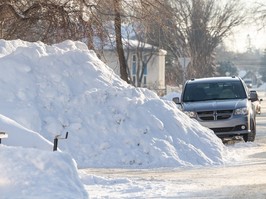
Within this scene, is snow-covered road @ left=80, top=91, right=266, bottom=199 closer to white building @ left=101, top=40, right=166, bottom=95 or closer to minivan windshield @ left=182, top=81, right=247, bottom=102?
minivan windshield @ left=182, top=81, right=247, bottom=102

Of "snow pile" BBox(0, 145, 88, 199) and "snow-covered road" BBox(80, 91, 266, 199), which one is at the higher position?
"snow pile" BBox(0, 145, 88, 199)

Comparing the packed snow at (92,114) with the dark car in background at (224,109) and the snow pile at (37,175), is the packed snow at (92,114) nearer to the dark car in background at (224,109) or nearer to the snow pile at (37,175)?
the dark car in background at (224,109)

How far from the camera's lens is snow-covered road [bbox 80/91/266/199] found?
1128 cm

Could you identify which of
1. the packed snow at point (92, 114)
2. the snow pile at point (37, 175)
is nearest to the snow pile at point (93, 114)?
the packed snow at point (92, 114)

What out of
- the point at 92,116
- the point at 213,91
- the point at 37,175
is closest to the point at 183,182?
the point at 37,175

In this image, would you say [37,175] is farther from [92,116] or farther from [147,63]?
[147,63]

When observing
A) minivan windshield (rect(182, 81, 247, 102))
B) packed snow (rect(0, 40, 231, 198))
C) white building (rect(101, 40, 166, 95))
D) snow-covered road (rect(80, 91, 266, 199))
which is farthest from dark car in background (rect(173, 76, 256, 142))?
white building (rect(101, 40, 166, 95))

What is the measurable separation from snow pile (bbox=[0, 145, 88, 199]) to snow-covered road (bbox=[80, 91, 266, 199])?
0.92 meters

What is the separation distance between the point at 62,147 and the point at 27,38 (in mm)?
10791

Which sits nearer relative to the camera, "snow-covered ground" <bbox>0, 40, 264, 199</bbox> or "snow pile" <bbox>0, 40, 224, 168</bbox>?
"snow-covered ground" <bbox>0, 40, 264, 199</bbox>

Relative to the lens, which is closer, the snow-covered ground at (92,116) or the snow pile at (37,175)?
the snow pile at (37,175)

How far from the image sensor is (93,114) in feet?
54.8

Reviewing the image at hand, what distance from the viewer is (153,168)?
15.1 meters

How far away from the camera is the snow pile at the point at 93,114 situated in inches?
620
